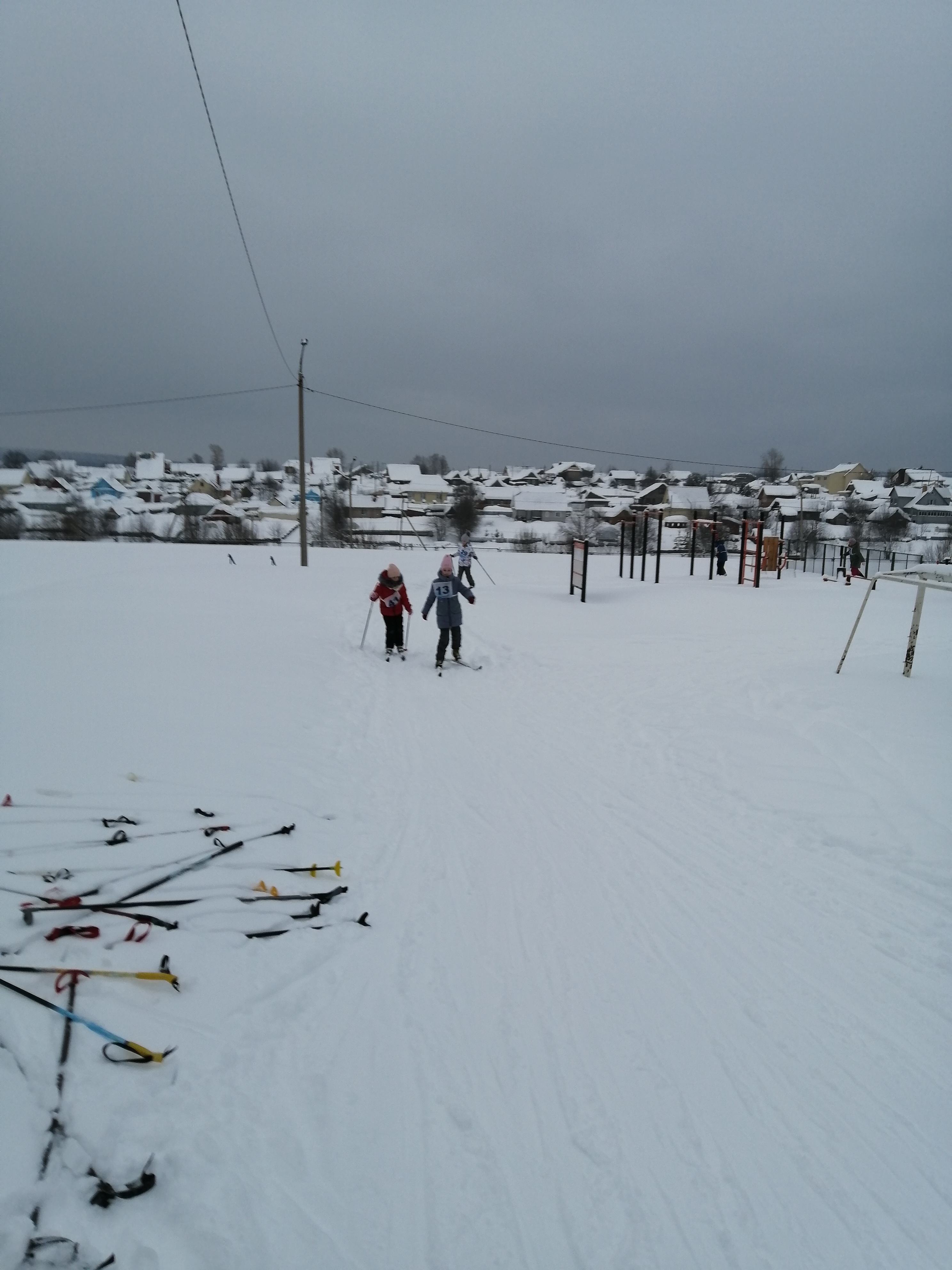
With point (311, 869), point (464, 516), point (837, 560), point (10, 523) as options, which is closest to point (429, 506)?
point (464, 516)

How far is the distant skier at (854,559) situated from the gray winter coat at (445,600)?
21.6 m

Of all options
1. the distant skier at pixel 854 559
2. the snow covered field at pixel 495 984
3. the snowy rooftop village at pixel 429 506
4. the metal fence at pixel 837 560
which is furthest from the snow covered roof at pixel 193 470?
the snow covered field at pixel 495 984

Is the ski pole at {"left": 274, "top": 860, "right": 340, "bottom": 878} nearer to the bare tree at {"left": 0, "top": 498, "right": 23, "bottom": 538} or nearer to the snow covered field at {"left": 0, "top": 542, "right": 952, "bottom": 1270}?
the snow covered field at {"left": 0, "top": 542, "right": 952, "bottom": 1270}

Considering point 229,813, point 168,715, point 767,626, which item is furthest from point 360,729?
point 767,626

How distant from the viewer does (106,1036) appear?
288 centimetres

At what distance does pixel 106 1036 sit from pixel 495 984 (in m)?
1.94


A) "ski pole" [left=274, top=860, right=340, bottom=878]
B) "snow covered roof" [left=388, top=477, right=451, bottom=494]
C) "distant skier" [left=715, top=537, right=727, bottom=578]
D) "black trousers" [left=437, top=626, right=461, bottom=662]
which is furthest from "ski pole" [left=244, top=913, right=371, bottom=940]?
"snow covered roof" [left=388, top=477, right=451, bottom=494]

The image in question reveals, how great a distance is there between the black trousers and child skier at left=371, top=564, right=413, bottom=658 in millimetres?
690

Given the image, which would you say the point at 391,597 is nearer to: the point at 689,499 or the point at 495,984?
the point at 495,984

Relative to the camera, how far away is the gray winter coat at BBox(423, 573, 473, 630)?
35.6ft

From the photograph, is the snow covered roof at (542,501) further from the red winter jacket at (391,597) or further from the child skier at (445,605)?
the child skier at (445,605)

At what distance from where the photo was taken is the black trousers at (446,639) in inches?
426

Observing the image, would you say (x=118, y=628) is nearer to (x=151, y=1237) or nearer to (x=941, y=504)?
(x=151, y=1237)

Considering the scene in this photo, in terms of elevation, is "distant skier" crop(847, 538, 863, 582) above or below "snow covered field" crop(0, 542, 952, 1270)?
above
